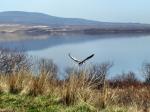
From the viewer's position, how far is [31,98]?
7496 mm

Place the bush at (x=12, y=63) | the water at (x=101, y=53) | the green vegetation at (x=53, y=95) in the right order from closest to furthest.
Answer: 1. the green vegetation at (x=53, y=95)
2. the bush at (x=12, y=63)
3. the water at (x=101, y=53)

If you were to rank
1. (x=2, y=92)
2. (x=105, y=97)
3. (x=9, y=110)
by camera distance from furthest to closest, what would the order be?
(x=2, y=92), (x=105, y=97), (x=9, y=110)

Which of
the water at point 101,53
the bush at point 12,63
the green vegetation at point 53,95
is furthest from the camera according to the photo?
the water at point 101,53

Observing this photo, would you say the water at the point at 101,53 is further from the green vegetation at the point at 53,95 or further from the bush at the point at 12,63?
the green vegetation at the point at 53,95

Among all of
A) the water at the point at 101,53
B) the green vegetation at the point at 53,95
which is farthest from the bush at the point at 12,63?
the water at the point at 101,53

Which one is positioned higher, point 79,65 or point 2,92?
point 79,65

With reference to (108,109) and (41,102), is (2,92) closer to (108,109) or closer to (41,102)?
(41,102)

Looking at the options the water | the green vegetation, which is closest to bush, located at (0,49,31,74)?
the green vegetation

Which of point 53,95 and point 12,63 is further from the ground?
point 53,95

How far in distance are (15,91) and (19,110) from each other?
5.28 feet

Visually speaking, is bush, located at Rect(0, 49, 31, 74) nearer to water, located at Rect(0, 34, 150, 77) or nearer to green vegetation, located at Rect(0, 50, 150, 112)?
green vegetation, located at Rect(0, 50, 150, 112)

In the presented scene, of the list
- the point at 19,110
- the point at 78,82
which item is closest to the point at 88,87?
the point at 78,82

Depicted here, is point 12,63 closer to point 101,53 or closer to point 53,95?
point 53,95

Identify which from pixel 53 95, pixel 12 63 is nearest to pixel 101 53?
pixel 12 63
